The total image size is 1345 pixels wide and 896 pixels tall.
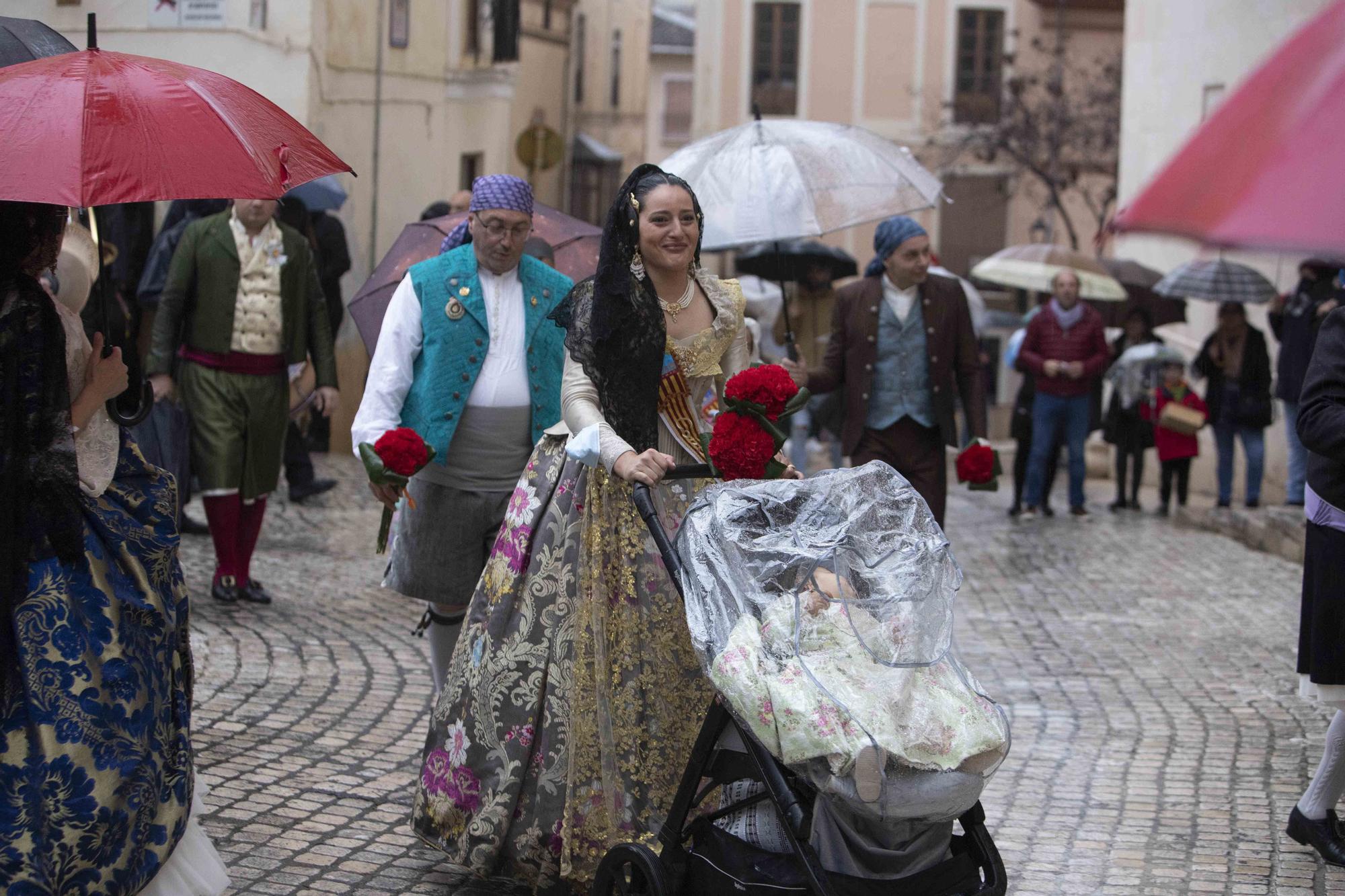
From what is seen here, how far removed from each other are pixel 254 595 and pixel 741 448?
15.4 ft

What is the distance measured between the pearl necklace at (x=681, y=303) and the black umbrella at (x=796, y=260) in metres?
7.86

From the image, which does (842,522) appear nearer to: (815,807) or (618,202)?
(815,807)

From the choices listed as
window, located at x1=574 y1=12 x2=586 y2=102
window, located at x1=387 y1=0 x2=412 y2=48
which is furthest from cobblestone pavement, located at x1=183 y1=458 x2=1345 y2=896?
window, located at x1=574 y1=12 x2=586 y2=102

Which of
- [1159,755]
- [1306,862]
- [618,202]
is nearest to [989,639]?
[1159,755]

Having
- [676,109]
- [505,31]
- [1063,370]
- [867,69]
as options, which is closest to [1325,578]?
[1063,370]

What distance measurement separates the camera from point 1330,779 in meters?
4.92

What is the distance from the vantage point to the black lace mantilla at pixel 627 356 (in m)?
4.35

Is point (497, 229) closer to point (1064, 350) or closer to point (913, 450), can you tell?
point (913, 450)

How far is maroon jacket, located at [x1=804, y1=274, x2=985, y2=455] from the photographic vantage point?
760cm

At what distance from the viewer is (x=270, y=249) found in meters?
7.97

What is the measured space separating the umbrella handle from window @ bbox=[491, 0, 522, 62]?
53.5 ft

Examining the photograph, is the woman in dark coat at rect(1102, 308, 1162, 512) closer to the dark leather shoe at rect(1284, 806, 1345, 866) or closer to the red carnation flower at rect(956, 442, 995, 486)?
the red carnation flower at rect(956, 442, 995, 486)

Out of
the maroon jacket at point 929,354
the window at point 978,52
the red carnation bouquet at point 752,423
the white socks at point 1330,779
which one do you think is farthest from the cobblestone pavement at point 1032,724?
the window at point 978,52

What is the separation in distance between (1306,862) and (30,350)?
373 centimetres
